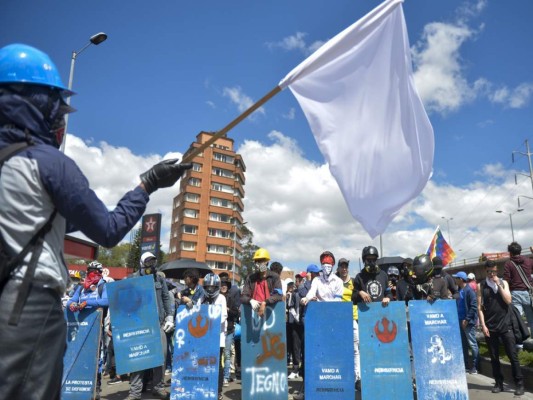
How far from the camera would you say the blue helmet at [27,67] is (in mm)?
2012

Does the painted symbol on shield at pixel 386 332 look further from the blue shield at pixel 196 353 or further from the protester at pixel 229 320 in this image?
the protester at pixel 229 320

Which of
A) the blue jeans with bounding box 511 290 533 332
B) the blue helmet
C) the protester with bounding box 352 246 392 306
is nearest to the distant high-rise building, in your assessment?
the blue jeans with bounding box 511 290 533 332

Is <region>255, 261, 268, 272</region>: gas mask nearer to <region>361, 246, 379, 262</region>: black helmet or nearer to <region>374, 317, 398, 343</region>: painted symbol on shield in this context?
<region>361, 246, 379, 262</region>: black helmet

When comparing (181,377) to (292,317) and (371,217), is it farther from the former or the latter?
(371,217)

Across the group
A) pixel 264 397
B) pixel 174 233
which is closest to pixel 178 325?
pixel 264 397

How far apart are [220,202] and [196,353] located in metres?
68.7

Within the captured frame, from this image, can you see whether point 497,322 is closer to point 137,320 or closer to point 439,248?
point 137,320

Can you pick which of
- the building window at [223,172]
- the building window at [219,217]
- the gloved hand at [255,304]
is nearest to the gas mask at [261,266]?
the gloved hand at [255,304]

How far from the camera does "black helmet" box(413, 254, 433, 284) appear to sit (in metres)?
7.36

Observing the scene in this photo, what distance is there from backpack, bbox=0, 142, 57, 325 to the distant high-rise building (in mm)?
65533

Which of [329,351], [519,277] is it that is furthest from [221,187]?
[329,351]

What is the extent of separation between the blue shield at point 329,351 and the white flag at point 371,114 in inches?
106

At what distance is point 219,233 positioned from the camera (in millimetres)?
73125

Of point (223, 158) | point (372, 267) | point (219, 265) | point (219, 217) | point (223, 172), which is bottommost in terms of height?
point (372, 267)
